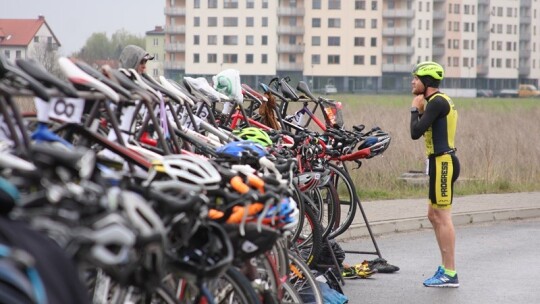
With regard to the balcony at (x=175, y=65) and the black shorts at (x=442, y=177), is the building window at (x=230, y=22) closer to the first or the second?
the balcony at (x=175, y=65)

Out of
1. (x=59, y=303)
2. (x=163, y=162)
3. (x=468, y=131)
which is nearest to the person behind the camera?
(x=59, y=303)

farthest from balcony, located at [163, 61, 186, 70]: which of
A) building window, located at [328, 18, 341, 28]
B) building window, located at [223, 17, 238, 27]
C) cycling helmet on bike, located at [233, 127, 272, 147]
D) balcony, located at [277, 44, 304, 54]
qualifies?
cycling helmet on bike, located at [233, 127, 272, 147]

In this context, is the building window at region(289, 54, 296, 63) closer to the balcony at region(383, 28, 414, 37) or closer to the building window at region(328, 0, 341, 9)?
the building window at region(328, 0, 341, 9)

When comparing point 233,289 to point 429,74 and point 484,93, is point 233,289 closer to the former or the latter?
point 429,74

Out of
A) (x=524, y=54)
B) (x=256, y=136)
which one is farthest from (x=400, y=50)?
(x=256, y=136)

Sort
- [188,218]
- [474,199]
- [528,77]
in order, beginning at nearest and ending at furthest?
[188,218] → [474,199] → [528,77]

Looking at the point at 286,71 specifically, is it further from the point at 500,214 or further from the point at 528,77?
the point at 500,214

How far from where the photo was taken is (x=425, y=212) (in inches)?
673

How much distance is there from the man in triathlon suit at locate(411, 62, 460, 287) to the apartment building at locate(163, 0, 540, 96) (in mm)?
135814

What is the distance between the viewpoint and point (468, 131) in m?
32.0

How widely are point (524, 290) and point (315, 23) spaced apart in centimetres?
14238

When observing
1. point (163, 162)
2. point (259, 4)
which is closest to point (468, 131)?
point (163, 162)

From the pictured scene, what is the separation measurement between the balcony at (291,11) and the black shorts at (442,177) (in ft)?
454

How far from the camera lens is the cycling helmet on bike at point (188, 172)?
5934 millimetres
